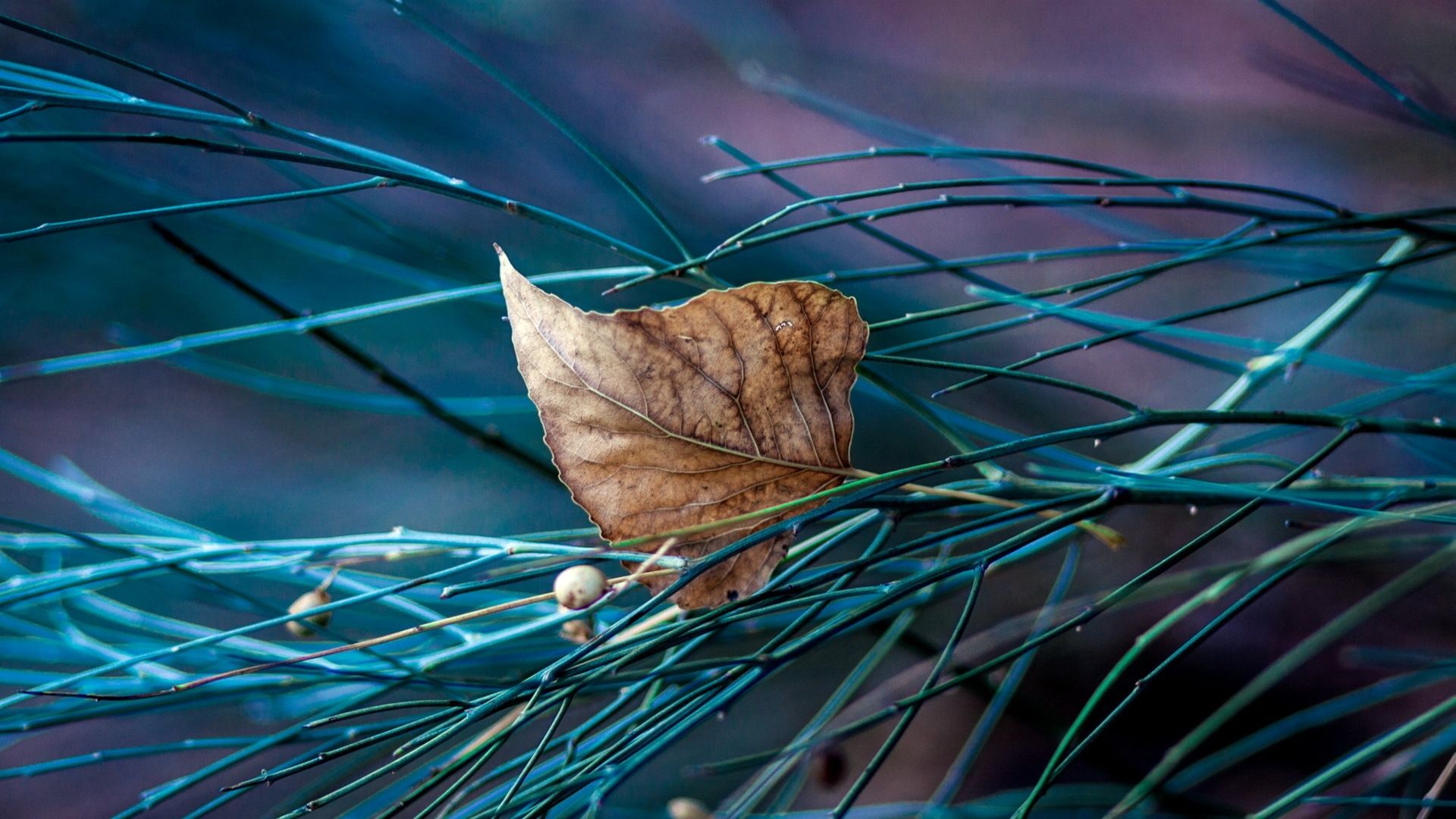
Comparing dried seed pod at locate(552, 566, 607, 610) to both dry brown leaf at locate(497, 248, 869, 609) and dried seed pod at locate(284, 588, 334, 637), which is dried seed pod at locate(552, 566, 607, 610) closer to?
dry brown leaf at locate(497, 248, 869, 609)

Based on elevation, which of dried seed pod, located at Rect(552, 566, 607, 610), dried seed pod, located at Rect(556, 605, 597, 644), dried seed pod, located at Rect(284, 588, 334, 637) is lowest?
dried seed pod, located at Rect(556, 605, 597, 644)

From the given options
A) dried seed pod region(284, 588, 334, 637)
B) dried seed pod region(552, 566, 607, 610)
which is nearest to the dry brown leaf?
dried seed pod region(552, 566, 607, 610)

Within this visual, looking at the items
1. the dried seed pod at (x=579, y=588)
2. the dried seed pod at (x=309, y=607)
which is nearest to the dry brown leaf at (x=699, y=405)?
the dried seed pod at (x=579, y=588)

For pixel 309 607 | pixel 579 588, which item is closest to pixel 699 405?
pixel 579 588

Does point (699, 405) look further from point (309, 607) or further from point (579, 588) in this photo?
point (309, 607)

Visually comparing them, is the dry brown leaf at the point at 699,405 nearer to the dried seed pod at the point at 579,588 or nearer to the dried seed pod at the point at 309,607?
the dried seed pod at the point at 579,588

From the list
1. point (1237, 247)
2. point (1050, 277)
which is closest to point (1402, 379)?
point (1237, 247)
